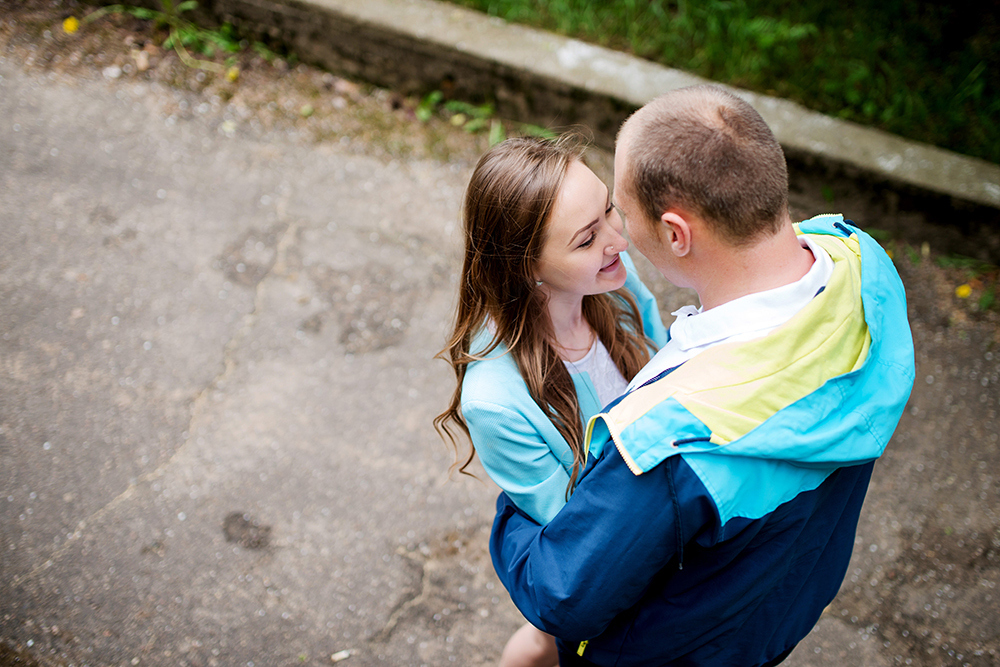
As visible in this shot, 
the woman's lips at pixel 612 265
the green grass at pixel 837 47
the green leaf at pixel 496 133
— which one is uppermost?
the woman's lips at pixel 612 265

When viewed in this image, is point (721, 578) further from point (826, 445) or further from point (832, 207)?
point (832, 207)

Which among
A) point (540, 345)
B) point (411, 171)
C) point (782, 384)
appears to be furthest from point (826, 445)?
point (411, 171)

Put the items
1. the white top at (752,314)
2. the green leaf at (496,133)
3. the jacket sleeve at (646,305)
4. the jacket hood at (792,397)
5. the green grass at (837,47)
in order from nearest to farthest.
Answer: the jacket hood at (792,397)
the white top at (752,314)
the jacket sleeve at (646,305)
the green grass at (837,47)
the green leaf at (496,133)

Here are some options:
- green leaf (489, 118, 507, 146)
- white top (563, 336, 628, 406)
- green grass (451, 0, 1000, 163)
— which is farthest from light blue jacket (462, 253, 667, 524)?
green grass (451, 0, 1000, 163)

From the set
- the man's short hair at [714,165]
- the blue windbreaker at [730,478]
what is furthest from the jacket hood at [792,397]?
the man's short hair at [714,165]

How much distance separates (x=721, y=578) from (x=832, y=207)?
9.53 feet

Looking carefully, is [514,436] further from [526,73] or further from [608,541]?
[526,73]

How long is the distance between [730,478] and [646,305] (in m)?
1.14

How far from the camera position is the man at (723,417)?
1178mm

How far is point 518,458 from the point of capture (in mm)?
1729

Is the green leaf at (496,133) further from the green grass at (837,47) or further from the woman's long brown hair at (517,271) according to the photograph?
the woman's long brown hair at (517,271)

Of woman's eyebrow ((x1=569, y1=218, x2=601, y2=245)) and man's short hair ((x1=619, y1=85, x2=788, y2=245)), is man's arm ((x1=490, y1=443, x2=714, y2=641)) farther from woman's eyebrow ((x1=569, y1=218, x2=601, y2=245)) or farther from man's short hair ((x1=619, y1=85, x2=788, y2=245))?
woman's eyebrow ((x1=569, y1=218, x2=601, y2=245))

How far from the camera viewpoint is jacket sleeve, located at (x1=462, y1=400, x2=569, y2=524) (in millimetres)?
1712

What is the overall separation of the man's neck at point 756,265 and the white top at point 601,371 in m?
0.65
